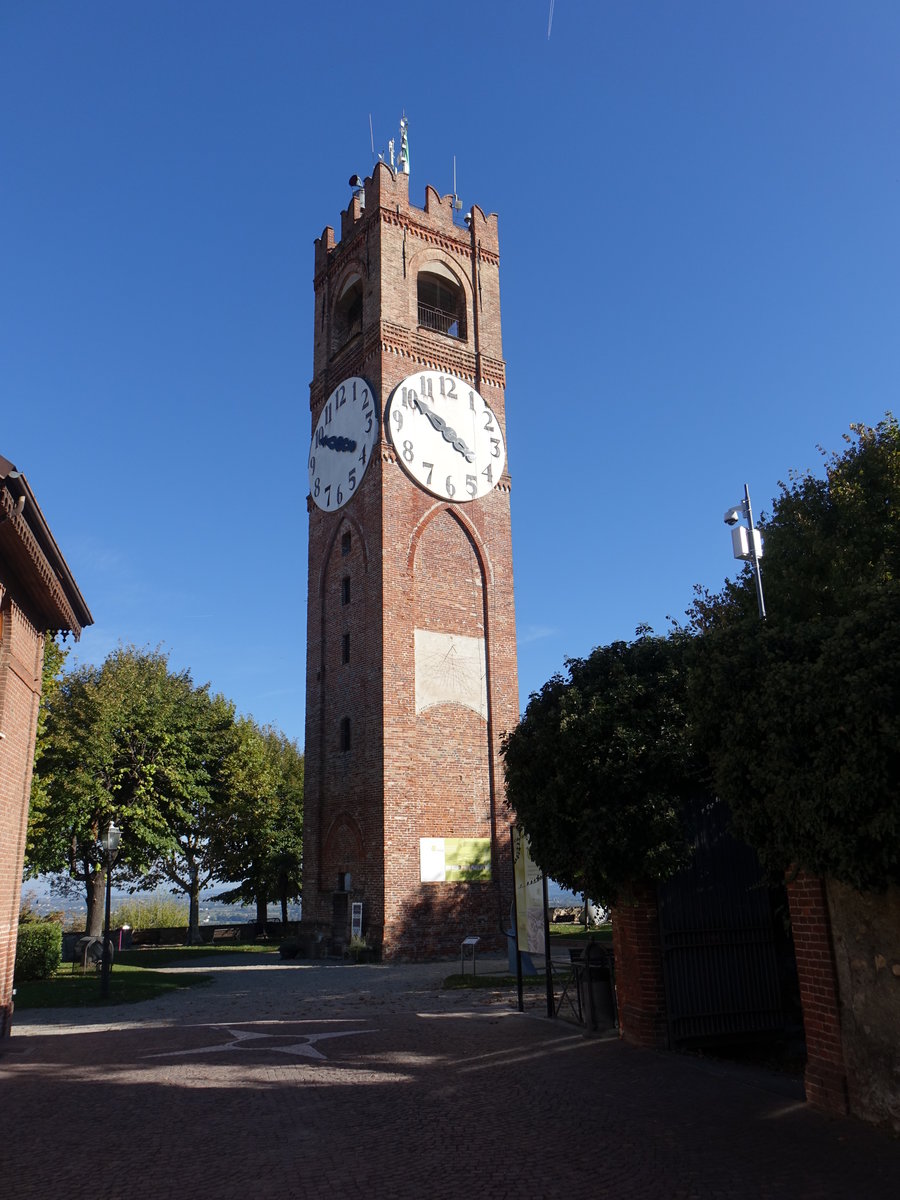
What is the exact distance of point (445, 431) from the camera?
95.3 ft

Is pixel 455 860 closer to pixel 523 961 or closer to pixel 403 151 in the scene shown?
pixel 523 961

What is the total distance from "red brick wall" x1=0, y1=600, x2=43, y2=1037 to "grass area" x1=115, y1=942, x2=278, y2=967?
46.9ft

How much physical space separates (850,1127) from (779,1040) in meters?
3.95

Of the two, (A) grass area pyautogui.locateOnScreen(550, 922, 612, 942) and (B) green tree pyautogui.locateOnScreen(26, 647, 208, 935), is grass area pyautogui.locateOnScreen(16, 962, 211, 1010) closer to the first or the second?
(B) green tree pyautogui.locateOnScreen(26, 647, 208, 935)

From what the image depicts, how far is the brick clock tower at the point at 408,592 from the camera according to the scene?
2512 cm

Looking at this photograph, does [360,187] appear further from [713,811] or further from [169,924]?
[169,924]

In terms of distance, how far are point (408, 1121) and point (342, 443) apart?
24556 millimetres

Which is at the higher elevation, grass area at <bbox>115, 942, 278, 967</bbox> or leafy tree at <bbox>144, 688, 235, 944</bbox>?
leafy tree at <bbox>144, 688, 235, 944</bbox>

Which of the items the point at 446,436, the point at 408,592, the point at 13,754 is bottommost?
the point at 13,754

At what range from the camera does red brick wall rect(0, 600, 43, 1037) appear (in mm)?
11719

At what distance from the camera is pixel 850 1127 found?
23.1 ft

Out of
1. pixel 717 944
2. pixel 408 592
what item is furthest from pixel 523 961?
pixel 408 592

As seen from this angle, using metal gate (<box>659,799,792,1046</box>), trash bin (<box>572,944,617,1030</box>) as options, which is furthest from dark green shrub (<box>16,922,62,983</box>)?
metal gate (<box>659,799,792,1046</box>)

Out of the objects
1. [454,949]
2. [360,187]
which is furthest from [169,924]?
[360,187]
